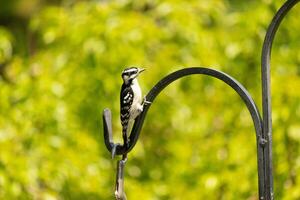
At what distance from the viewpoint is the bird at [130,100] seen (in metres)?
1.99

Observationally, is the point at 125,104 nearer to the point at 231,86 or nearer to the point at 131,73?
the point at 131,73

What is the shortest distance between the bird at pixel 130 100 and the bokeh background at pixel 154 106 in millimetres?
1102

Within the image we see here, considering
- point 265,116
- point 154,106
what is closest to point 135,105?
point 265,116

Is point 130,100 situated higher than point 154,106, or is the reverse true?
point 154,106

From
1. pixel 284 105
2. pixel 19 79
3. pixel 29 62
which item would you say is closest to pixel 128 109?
pixel 284 105

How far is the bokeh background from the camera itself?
3092 mm

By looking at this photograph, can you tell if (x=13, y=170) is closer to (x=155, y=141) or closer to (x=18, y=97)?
(x=18, y=97)

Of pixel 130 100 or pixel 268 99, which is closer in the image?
pixel 268 99

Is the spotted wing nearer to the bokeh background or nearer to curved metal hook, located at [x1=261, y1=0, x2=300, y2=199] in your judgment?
curved metal hook, located at [x1=261, y1=0, x2=300, y2=199]

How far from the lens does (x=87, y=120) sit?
360 cm

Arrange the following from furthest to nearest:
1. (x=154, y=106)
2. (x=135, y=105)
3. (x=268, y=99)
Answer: (x=154, y=106)
(x=135, y=105)
(x=268, y=99)

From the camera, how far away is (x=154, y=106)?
364 centimetres

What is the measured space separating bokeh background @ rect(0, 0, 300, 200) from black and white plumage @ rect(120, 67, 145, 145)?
1.10 m

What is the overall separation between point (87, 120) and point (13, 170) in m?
0.63
